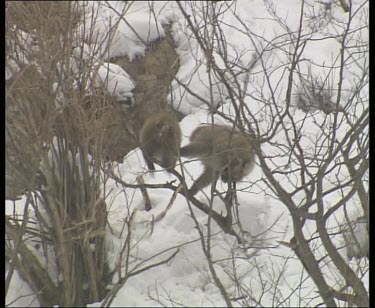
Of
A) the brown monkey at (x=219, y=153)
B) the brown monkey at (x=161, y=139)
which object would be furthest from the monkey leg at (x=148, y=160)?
the brown monkey at (x=219, y=153)

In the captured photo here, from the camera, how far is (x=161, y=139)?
3152mm

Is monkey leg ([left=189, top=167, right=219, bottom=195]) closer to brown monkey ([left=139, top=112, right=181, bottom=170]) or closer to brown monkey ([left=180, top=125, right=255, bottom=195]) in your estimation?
brown monkey ([left=180, top=125, right=255, bottom=195])

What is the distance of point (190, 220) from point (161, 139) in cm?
61

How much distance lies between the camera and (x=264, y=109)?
2994 mm

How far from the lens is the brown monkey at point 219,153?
9.77 feet

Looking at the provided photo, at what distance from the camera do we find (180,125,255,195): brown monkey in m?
2.98

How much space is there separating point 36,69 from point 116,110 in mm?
571

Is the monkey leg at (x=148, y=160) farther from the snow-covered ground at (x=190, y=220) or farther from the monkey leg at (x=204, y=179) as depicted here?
the monkey leg at (x=204, y=179)

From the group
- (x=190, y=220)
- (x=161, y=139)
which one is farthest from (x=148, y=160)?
(x=190, y=220)

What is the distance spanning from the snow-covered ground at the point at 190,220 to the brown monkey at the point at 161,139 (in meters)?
0.06

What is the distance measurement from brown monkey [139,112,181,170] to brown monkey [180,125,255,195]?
96 mm

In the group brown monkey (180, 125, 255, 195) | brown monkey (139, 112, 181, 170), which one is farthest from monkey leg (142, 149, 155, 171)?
brown monkey (180, 125, 255, 195)
